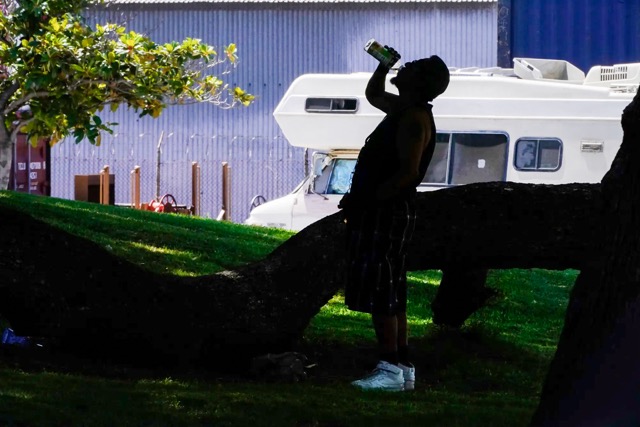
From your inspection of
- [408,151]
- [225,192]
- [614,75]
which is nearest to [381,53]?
[408,151]

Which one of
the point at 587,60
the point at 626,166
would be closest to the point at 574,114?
the point at 587,60

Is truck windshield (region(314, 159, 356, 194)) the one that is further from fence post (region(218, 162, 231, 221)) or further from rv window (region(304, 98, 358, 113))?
fence post (region(218, 162, 231, 221))

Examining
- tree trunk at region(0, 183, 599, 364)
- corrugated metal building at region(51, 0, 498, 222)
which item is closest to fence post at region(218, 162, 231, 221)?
corrugated metal building at region(51, 0, 498, 222)

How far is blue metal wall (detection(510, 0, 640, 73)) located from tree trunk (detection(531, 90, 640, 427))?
1700 cm

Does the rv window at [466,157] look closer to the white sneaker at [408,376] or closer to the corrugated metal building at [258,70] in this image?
the corrugated metal building at [258,70]

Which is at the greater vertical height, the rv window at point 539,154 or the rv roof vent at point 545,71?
the rv roof vent at point 545,71

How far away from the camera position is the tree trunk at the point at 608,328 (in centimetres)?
470

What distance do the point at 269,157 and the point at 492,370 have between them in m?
16.2

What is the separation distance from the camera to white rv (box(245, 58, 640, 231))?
1605 cm

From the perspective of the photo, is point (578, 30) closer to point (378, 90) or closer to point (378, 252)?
point (378, 90)

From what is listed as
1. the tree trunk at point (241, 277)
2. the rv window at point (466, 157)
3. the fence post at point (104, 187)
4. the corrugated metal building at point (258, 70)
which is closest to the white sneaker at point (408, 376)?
the tree trunk at point (241, 277)

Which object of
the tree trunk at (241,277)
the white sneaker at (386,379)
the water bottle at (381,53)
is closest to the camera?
the water bottle at (381,53)

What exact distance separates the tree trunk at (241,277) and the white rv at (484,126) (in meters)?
8.03

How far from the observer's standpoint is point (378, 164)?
6.52 metres
